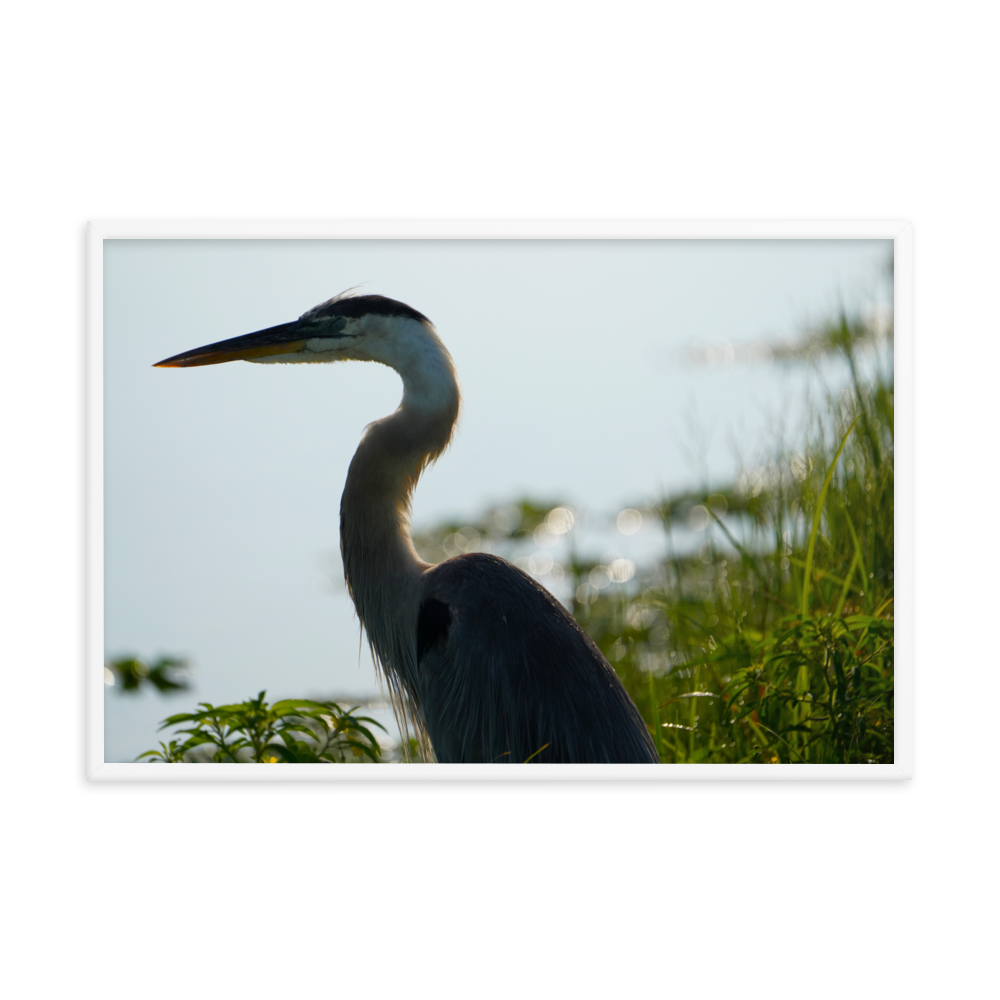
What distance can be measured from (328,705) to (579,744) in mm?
802

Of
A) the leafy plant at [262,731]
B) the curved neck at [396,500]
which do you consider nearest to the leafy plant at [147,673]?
the leafy plant at [262,731]

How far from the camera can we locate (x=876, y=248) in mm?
3195

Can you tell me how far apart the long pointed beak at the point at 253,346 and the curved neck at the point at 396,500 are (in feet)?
1.11

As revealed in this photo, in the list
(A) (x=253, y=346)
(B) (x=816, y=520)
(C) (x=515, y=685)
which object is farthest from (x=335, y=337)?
(B) (x=816, y=520)

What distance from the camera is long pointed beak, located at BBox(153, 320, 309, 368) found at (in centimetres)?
336

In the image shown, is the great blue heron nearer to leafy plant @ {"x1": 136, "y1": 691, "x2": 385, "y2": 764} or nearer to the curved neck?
the curved neck

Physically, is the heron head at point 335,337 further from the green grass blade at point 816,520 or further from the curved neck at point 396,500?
the green grass blade at point 816,520

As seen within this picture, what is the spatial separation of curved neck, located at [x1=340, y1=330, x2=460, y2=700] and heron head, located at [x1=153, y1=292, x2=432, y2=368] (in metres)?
0.06

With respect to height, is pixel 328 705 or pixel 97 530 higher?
pixel 97 530

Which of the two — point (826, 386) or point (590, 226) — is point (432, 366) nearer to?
point (590, 226)

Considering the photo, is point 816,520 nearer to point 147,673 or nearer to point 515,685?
point 515,685

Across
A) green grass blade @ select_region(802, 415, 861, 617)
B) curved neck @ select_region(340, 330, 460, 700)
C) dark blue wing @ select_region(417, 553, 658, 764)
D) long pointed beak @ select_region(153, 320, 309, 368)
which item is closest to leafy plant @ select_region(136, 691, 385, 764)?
dark blue wing @ select_region(417, 553, 658, 764)

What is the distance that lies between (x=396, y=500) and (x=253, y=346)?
722 mm
